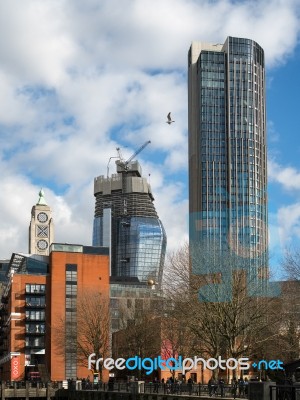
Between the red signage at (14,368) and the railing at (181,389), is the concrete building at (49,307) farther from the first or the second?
the railing at (181,389)

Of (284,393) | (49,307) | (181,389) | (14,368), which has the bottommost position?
(14,368)

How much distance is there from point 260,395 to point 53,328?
108170mm

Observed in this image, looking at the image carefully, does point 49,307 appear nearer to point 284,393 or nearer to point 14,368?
point 14,368

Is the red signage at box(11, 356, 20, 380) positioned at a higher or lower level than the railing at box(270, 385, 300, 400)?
lower

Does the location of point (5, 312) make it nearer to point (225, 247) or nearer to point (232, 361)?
point (225, 247)

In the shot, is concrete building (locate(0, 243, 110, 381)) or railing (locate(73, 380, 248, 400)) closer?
railing (locate(73, 380, 248, 400))

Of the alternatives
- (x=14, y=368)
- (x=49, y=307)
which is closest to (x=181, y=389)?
(x=49, y=307)

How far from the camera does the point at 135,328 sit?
378 feet

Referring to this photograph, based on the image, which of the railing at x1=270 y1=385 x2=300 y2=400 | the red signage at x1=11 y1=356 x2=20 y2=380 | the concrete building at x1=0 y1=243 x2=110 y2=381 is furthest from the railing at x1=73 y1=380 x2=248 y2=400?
the red signage at x1=11 y1=356 x2=20 y2=380

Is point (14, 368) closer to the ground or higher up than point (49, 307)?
closer to the ground

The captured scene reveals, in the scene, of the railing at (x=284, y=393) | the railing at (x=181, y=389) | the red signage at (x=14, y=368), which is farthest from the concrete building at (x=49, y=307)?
the railing at (x=284, y=393)

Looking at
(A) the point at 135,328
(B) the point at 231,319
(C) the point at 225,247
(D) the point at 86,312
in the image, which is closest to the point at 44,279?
(D) the point at 86,312

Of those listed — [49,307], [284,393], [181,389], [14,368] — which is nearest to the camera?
[284,393]

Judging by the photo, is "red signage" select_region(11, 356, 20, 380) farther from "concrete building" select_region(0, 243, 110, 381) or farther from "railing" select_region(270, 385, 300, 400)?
"railing" select_region(270, 385, 300, 400)
